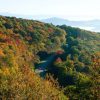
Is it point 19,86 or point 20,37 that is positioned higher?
point 19,86

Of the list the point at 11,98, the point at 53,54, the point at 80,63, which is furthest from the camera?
the point at 53,54

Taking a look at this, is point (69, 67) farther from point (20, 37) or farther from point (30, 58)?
point (20, 37)

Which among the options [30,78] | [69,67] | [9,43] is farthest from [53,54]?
[30,78]

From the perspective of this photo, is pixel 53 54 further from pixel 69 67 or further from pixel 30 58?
pixel 69 67

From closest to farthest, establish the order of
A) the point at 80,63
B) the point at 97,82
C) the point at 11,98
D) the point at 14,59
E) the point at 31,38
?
the point at 11,98 < the point at 97,82 < the point at 14,59 < the point at 80,63 < the point at 31,38

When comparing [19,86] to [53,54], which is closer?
[19,86]

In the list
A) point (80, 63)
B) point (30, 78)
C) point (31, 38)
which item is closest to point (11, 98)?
point (30, 78)

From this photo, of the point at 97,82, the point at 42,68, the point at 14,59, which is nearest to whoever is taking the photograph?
the point at 97,82
